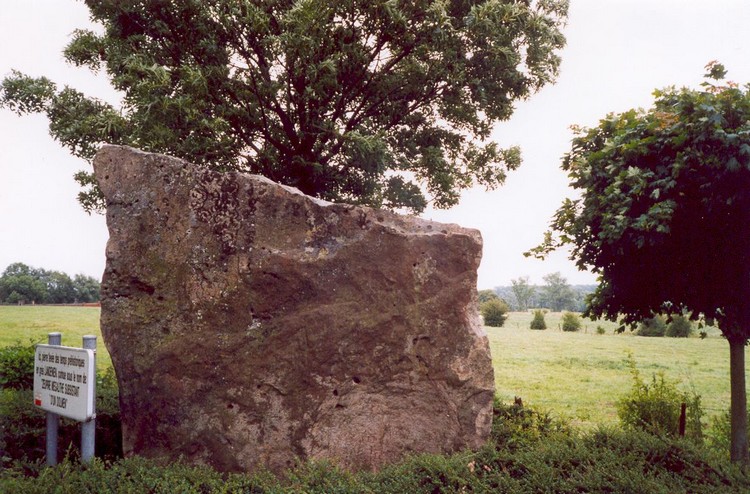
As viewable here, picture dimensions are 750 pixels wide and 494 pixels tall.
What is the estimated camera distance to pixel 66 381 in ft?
17.7

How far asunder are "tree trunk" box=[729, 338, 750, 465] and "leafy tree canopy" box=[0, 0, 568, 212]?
20.8 ft

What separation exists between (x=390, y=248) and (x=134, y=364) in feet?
10.3

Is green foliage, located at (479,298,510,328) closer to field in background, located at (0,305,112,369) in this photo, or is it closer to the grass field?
the grass field

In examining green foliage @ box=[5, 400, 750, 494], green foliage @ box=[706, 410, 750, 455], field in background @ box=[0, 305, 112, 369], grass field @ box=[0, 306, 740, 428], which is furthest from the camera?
field in background @ box=[0, 305, 112, 369]

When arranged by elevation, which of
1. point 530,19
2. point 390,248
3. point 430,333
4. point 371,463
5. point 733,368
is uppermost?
point 530,19

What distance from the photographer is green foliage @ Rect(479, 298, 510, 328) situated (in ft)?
114

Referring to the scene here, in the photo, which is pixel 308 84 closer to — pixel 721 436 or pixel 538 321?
pixel 721 436

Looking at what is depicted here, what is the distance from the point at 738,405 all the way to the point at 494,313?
27.4 meters

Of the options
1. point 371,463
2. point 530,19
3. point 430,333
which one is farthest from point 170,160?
point 530,19

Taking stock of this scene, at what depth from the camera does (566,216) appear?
800 cm

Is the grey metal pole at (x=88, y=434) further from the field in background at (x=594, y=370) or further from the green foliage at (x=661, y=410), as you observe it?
the green foliage at (x=661, y=410)

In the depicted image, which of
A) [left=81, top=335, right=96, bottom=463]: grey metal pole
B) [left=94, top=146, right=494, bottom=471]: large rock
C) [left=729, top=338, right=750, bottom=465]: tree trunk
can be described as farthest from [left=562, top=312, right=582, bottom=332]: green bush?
[left=81, top=335, right=96, bottom=463]: grey metal pole

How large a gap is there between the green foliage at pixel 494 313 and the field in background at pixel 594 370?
949 cm

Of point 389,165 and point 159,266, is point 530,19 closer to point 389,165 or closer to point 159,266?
point 389,165
